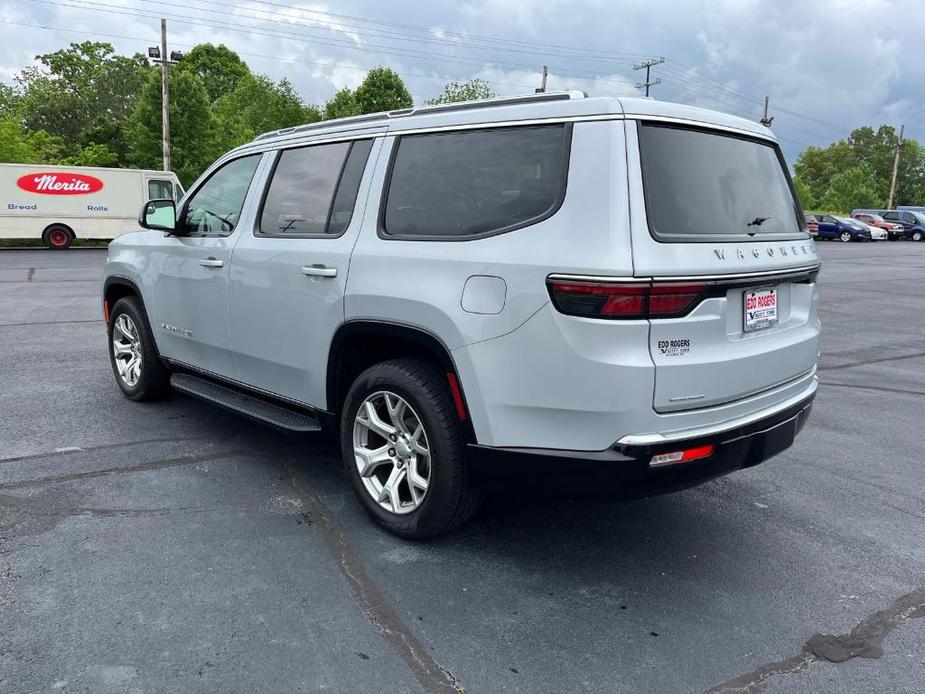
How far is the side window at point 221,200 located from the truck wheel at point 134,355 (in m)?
0.95

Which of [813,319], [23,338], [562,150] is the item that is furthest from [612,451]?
[23,338]

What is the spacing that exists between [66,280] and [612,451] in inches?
582

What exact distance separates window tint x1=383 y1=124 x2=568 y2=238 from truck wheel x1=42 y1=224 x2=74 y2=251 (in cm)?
2402

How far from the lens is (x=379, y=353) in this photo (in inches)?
146

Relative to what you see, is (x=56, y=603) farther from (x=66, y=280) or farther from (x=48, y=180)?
(x=48, y=180)

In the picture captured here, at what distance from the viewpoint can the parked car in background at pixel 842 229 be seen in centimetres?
4278

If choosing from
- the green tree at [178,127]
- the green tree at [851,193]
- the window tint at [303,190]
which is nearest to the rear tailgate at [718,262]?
the window tint at [303,190]

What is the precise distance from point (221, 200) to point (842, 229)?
45061 mm

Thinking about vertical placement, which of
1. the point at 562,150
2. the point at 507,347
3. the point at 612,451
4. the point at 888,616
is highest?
the point at 562,150

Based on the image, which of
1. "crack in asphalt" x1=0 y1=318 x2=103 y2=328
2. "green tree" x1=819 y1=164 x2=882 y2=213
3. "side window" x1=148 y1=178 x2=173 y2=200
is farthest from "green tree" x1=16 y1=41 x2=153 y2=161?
"green tree" x1=819 y1=164 x2=882 y2=213

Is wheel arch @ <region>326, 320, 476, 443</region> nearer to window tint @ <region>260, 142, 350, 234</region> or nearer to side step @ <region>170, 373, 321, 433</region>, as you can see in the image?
side step @ <region>170, 373, 321, 433</region>

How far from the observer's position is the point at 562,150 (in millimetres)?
2936

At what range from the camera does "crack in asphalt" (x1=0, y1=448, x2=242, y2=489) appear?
4078 mm

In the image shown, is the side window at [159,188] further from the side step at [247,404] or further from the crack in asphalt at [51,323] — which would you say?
the side step at [247,404]
